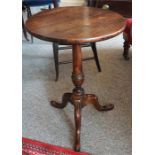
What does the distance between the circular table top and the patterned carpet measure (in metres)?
0.71

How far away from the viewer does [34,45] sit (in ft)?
10.4

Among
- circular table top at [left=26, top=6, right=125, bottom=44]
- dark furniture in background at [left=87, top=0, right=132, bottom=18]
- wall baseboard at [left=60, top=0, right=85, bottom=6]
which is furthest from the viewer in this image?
wall baseboard at [left=60, top=0, right=85, bottom=6]

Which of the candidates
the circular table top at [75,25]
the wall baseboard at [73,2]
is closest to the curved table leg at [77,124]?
the circular table top at [75,25]

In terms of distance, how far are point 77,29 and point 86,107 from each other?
79 centimetres

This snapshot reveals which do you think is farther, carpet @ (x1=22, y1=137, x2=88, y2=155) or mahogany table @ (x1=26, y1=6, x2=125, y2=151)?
carpet @ (x1=22, y1=137, x2=88, y2=155)

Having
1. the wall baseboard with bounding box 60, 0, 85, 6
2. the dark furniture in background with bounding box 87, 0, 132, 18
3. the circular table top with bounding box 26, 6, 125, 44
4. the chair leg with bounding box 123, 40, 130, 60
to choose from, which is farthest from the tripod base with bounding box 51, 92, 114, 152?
the wall baseboard with bounding box 60, 0, 85, 6

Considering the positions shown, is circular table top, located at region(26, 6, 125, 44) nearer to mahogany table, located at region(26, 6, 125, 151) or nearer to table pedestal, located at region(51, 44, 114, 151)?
mahogany table, located at region(26, 6, 125, 151)

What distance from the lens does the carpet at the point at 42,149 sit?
1.52 meters

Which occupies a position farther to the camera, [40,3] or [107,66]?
[40,3]

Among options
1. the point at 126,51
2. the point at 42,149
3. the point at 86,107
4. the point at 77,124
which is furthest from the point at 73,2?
the point at 42,149

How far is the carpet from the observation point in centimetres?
152
